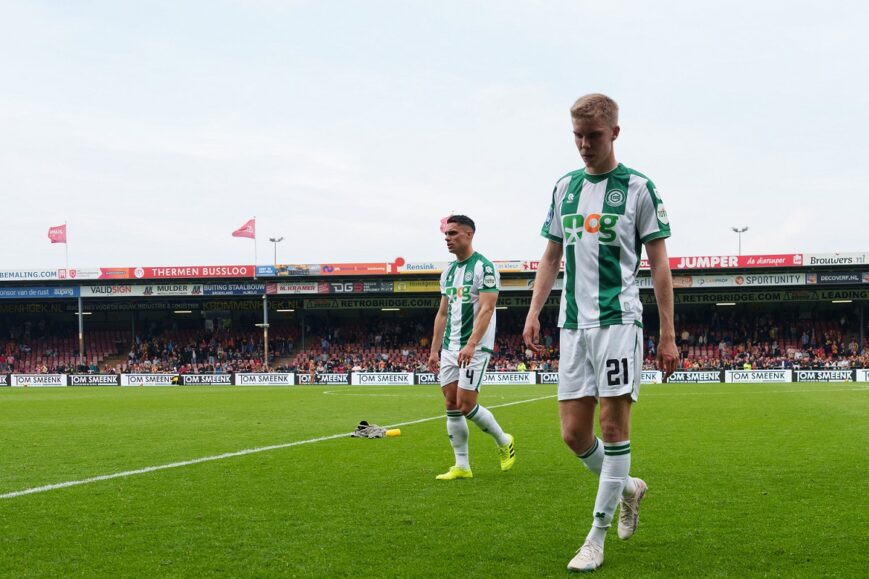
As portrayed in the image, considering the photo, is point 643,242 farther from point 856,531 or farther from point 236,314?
point 236,314

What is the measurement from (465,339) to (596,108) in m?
4.30

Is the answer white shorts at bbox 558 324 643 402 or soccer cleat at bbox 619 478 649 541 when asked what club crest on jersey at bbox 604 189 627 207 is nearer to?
white shorts at bbox 558 324 643 402

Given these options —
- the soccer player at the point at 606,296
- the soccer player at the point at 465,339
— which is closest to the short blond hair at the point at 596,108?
the soccer player at the point at 606,296

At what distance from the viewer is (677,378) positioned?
41844 millimetres

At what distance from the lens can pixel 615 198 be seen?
4.98m

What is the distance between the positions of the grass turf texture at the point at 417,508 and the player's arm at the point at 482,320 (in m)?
1.27

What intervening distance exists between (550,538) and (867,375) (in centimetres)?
3897

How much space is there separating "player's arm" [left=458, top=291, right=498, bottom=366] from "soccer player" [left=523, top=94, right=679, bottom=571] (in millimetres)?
2585

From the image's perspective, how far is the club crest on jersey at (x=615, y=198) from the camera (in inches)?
196

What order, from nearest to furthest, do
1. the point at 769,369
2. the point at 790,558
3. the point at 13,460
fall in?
the point at 790,558 → the point at 13,460 → the point at 769,369

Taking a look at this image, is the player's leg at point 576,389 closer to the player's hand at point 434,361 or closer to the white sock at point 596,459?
the white sock at point 596,459

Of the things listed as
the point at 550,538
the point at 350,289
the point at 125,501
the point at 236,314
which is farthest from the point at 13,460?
the point at 236,314

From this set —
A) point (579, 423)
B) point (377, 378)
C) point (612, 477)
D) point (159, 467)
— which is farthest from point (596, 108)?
point (377, 378)

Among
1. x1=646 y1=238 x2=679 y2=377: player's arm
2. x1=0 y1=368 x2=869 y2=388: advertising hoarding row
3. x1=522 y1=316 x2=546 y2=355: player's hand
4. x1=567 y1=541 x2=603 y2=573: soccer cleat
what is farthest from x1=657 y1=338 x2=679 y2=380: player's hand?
x1=0 y1=368 x2=869 y2=388: advertising hoarding row
